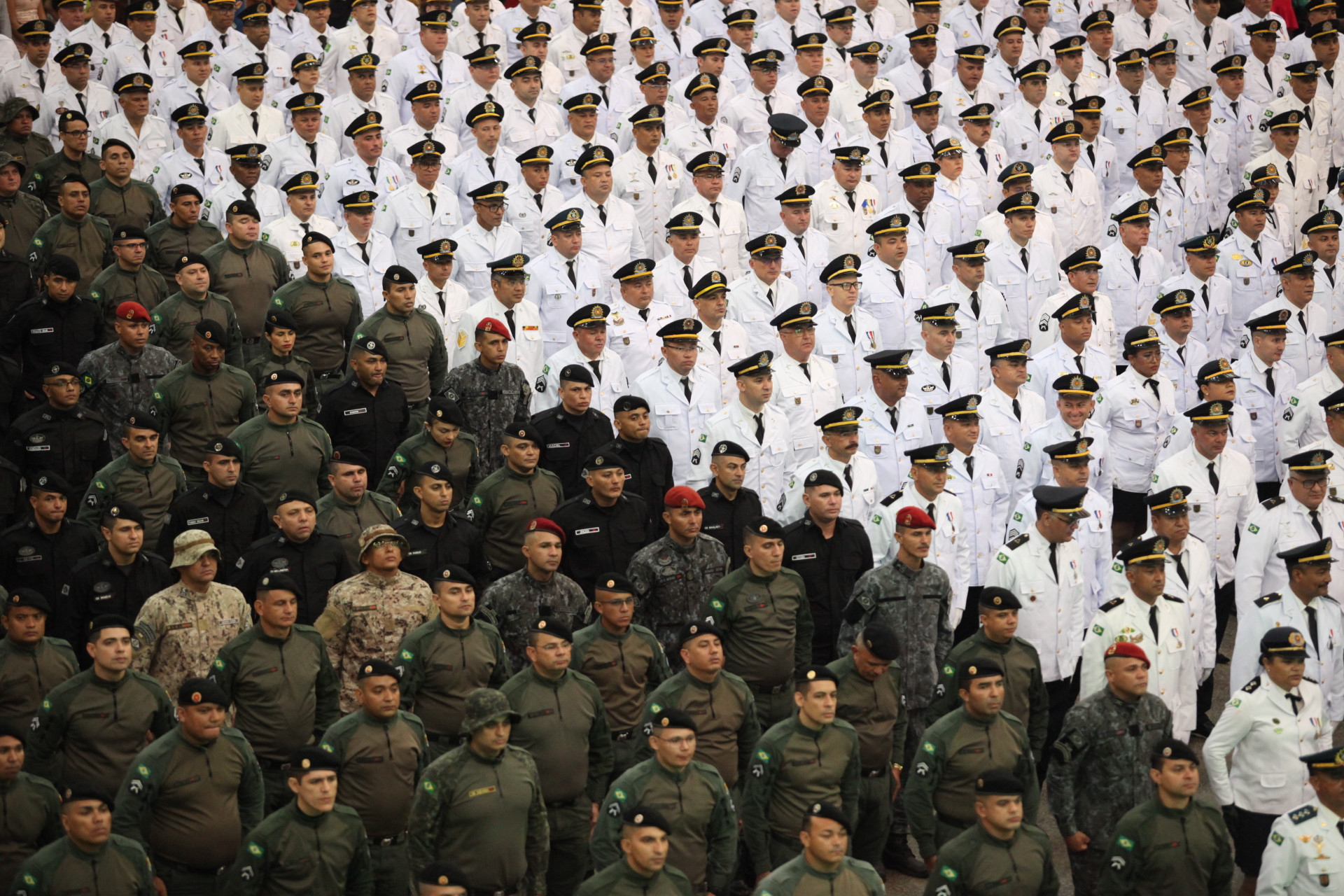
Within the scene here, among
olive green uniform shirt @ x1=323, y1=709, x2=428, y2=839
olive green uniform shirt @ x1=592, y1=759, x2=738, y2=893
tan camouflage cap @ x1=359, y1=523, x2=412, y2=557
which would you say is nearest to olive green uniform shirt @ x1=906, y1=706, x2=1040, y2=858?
olive green uniform shirt @ x1=592, y1=759, x2=738, y2=893

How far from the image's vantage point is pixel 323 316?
40.2ft

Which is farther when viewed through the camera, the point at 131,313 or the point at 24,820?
the point at 131,313

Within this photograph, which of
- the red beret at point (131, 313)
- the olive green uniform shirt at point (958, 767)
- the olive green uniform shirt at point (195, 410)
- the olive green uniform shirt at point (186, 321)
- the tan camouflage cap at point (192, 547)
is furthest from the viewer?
the olive green uniform shirt at point (186, 321)

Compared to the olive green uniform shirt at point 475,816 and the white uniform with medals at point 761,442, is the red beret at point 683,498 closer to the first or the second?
the white uniform with medals at point 761,442

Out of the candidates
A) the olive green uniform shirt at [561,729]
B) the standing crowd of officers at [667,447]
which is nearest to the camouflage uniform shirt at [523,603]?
the standing crowd of officers at [667,447]

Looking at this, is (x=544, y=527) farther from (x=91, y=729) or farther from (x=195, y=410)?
(x=195, y=410)

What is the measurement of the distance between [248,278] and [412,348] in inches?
64.2

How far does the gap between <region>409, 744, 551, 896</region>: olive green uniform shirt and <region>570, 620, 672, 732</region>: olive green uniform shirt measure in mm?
1119

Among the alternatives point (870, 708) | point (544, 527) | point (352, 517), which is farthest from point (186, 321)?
point (870, 708)

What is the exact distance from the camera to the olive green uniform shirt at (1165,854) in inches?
317

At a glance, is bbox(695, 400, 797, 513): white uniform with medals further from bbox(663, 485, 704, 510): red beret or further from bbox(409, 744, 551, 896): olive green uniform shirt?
bbox(409, 744, 551, 896): olive green uniform shirt

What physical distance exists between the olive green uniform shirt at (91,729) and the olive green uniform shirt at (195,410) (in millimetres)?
2860

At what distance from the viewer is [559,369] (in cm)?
1220

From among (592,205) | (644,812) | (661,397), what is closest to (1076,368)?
(661,397)
